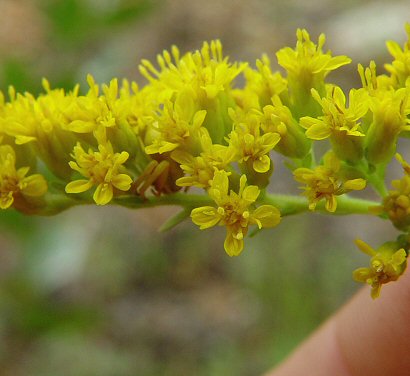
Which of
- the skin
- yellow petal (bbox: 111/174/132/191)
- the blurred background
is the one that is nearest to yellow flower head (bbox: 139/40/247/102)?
yellow petal (bbox: 111/174/132/191)

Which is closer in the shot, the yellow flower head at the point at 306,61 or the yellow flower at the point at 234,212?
the yellow flower at the point at 234,212

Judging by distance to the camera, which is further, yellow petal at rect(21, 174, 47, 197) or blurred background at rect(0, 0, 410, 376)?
blurred background at rect(0, 0, 410, 376)

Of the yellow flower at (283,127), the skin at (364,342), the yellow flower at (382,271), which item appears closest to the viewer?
the yellow flower at (382,271)

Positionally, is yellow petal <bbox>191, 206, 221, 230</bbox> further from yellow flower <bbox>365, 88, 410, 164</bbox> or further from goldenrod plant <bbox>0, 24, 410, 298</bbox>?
yellow flower <bbox>365, 88, 410, 164</bbox>

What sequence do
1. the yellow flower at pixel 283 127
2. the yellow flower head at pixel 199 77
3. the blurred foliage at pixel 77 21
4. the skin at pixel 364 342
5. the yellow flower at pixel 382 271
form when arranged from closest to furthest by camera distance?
1. the yellow flower at pixel 382 271
2. the yellow flower at pixel 283 127
3. the yellow flower head at pixel 199 77
4. the skin at pixel 364 342
5. the blurred foliage at pixel 77 21

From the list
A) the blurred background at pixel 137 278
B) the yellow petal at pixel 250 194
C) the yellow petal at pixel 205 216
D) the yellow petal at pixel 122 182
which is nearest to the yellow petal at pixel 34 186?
the yellow petal at pixel 122 182

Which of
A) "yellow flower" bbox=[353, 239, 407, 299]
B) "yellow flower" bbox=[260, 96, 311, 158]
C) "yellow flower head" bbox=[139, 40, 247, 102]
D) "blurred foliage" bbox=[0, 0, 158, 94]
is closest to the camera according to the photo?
"yellow flower" bbox=[353, 239, 407, 299]

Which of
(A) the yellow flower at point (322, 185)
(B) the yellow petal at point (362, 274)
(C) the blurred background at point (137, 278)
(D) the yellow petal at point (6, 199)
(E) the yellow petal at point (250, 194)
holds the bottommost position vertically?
(C) the blurred background at point (137, 278)

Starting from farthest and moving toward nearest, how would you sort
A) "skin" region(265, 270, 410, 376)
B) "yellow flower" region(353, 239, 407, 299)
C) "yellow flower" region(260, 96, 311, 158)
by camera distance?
"skin" region(265, 270, 410, 376) → "yellow flower" region(260, 96, 311, 158) → "yellow flower" region(353, 239, 407, 299)

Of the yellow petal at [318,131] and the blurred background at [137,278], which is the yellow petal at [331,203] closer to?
the yellow petal at [318,131]

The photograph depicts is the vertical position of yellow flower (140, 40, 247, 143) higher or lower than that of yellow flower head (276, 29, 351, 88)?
lower
